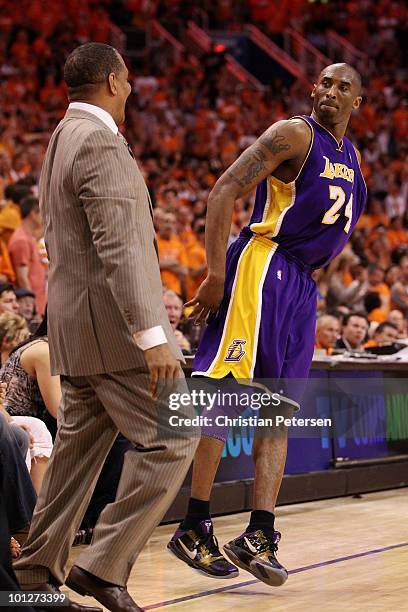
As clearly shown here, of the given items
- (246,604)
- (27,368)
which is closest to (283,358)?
(246,604)

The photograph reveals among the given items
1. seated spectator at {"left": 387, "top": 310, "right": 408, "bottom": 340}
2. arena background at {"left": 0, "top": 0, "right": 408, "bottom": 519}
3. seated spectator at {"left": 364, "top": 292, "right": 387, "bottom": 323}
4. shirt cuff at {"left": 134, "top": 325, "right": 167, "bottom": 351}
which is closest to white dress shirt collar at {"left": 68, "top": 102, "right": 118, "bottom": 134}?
shirt cuff at {"left": 134, "top": 325, "right": 167, "bottom": 351}

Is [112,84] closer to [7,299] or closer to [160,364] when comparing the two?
[160,364]

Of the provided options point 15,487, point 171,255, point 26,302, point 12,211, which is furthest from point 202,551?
point 171,255

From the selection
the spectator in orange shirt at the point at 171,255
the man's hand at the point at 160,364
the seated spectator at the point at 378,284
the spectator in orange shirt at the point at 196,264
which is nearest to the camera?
the man's hand at the point at 160,364

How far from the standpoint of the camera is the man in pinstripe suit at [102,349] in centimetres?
363

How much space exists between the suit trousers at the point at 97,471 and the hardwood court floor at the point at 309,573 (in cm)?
68

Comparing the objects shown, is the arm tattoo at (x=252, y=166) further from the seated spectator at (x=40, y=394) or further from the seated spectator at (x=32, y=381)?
the seated spectator at (x=32, y=381)

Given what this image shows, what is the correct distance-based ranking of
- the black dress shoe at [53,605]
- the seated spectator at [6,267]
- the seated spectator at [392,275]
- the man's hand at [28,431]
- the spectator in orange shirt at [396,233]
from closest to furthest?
the black dress shoe at [53,605] → the man's hand at [28,431] → the seated spectator at [6,267] → the seated spectator at [392,275] → the spectator in orange shirt at [396,233]

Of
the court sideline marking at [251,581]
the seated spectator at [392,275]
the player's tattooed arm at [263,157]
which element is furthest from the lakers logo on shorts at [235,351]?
the seated spectator at [392,275]

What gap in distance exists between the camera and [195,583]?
4.97 meters

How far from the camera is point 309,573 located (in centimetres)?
516

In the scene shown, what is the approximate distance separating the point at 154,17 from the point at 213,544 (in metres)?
19.7

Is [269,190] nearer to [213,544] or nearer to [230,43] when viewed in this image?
[213,544]

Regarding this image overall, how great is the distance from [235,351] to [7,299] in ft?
10.1
